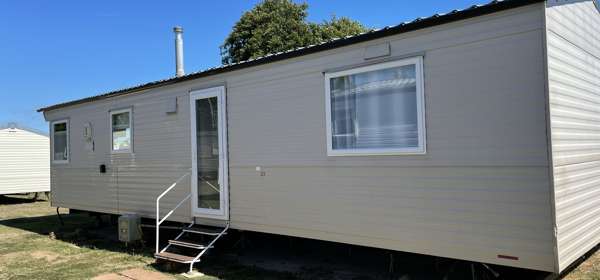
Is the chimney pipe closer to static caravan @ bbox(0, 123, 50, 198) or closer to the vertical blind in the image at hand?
the vertical blind

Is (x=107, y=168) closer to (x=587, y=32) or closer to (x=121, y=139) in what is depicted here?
(x=121, y=139)

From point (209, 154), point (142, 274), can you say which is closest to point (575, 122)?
point (209, 154)

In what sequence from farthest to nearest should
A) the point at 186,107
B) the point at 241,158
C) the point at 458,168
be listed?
the point at 186,107
the point at 241,158
the point at 458,168

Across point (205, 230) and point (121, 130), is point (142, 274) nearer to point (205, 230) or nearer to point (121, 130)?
point (205, 230)

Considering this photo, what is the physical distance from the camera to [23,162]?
1748 centimetres

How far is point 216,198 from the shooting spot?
23.0 ft

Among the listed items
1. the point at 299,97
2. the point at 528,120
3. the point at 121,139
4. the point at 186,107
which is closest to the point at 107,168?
the point at 121,139

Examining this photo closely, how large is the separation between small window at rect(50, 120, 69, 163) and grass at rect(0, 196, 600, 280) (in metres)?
1.54

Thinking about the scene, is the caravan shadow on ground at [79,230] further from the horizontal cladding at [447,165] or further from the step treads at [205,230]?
the horizontal cladding at [447,165]

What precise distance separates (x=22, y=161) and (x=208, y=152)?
13.3 metres

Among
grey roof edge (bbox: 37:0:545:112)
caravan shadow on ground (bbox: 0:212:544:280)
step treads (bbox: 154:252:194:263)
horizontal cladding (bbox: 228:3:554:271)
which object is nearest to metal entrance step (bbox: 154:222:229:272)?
step treads (bbox: 154:252:194:263)

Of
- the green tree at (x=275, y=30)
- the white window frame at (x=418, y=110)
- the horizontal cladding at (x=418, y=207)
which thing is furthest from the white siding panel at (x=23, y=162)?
the white window frame at (x=418, y=110)

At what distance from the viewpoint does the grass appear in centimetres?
604

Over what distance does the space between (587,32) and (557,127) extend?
1.79 metres
